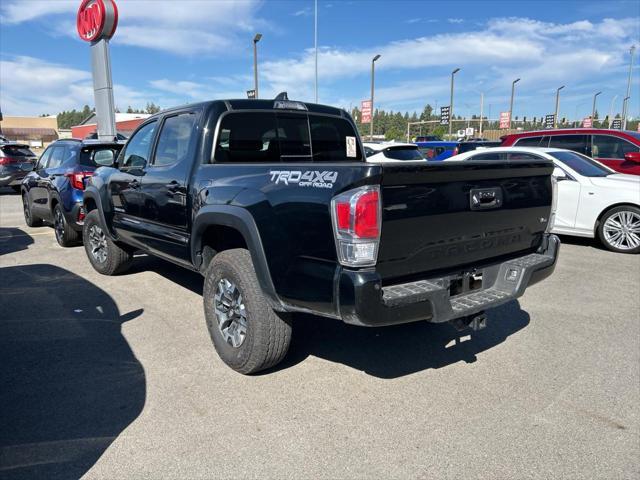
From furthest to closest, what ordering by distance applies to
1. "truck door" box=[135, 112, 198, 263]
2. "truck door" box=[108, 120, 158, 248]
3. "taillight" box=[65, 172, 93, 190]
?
"taillight" box=[65, 172, 93, 190] → "truck door" box=[108, 120, 158, 248] → "truck door" box=[135, 112, 198, 263]

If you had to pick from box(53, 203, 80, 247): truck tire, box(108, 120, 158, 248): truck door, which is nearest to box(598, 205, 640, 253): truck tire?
box(108, 120, 158, 248): truck door

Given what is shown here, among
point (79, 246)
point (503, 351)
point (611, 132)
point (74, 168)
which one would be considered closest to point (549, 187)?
point (503, 351)

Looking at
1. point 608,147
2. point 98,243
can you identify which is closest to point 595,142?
point 608,147

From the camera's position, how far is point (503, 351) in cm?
386

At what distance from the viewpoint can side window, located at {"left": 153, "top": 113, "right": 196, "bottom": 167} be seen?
13.5 feet

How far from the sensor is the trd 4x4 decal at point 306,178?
2624mm

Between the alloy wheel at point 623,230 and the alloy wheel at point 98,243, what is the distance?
24.3ft

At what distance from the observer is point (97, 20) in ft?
40.3

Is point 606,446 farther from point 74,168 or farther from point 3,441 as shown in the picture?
point 74,168

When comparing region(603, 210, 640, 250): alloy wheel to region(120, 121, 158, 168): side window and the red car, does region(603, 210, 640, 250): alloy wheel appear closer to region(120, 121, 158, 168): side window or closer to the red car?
the red car

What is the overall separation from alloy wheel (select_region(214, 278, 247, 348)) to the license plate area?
1.42 m

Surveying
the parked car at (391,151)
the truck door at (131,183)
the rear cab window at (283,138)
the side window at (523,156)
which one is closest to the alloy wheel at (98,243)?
the truck door at (131,183)

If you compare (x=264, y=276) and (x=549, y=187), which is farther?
(x=549, y=187)

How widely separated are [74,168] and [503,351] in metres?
6.18
